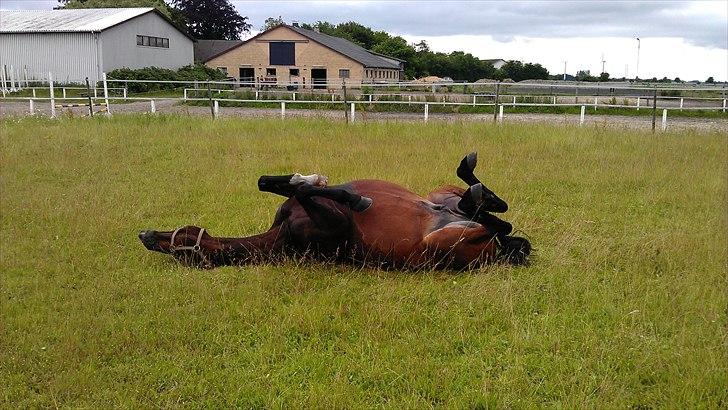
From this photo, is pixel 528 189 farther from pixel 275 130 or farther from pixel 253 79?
pixel 253 79

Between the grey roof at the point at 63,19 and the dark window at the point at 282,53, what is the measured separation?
11.1m

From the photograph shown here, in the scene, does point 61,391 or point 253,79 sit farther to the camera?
point 253,79

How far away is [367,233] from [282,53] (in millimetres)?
48674

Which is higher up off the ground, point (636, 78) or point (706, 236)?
point (636, 78)

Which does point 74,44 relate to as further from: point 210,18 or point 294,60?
point 210,18

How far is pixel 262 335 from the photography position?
12.2 ft

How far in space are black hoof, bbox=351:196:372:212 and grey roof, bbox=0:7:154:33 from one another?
3764cm

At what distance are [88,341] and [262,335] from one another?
973mm

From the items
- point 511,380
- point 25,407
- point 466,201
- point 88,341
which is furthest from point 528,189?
point 25,407

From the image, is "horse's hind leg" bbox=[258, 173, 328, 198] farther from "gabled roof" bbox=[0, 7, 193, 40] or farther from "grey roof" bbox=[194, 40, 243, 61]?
"grey roof" bbox=[194, 40, 243, 61]

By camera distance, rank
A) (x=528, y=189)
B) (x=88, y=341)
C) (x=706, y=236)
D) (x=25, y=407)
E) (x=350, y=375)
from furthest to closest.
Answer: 1. (x=528, y=189)
2. (x=706, y=236)
3. (x=88, y=341)
4. (x=350, y=375)
5. (x=25, y=407)

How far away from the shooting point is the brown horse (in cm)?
457

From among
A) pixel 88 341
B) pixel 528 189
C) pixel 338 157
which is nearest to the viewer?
pixel 88 341

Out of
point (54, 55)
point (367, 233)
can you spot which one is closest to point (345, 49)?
point (54, 55)
